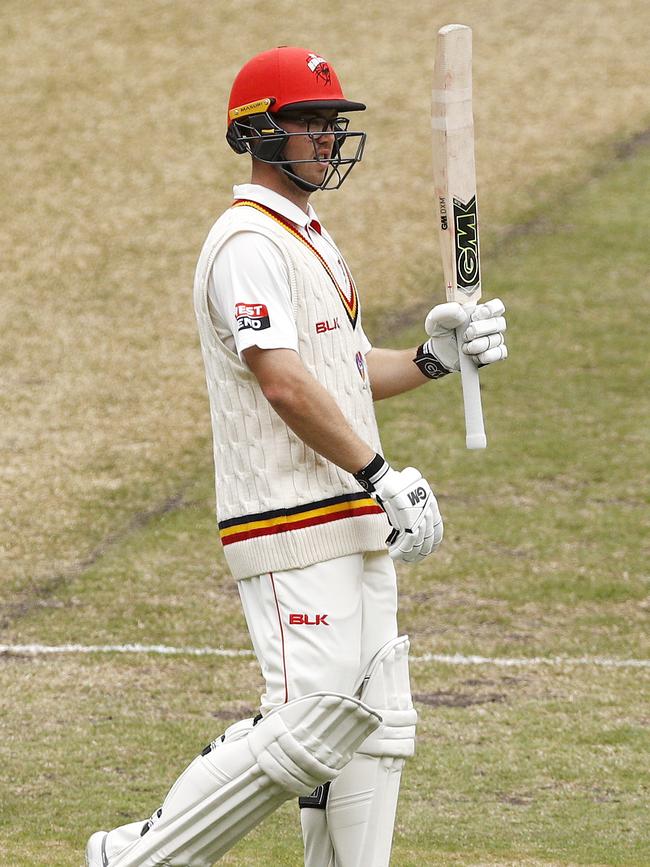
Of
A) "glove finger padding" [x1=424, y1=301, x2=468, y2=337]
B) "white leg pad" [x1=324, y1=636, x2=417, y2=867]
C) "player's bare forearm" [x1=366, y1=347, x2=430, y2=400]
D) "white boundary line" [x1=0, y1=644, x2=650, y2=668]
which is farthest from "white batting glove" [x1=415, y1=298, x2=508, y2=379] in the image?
"white boundary line" [x1=0, y1=644, x2=650, y2=668]

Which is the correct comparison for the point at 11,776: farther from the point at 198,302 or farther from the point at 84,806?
the point at 198,302

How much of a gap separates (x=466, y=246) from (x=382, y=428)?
4.89 meters

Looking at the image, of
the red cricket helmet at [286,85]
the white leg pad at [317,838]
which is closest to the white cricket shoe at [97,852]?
the white leg pad at [317,838]

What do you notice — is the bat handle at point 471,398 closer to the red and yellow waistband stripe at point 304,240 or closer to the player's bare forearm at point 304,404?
the red and yellow waistband stripe at point 304,240

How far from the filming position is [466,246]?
373 cm

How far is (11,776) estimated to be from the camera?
472 cm

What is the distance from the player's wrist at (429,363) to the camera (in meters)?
3.74

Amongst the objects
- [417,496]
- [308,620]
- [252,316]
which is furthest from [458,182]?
[308,620]

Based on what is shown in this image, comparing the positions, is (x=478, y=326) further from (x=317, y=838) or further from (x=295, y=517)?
(x=317, y=838)

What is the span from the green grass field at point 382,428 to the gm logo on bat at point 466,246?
1.54 meters

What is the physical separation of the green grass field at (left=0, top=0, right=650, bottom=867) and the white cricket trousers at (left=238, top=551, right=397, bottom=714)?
0.99 metres

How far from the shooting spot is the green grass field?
15.7ft

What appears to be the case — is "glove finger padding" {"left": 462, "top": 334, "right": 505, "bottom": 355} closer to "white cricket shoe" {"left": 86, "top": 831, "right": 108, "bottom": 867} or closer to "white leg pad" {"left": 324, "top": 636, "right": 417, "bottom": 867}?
"white leg pad" {"left": 324, "top": 636, "right": 417, "bottom": 867}

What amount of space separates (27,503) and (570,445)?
296 cm
